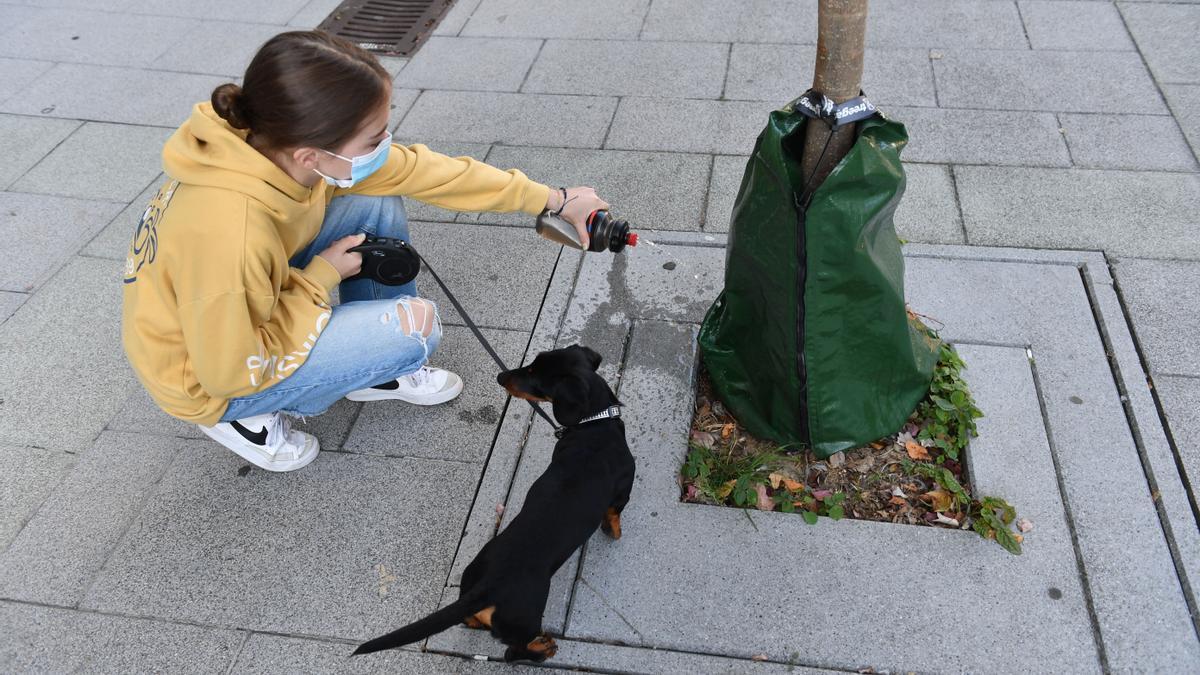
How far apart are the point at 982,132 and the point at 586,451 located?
2929mm

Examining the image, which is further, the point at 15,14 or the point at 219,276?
the point at 15,14

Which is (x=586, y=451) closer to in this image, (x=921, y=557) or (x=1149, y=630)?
(x=921, y=557)

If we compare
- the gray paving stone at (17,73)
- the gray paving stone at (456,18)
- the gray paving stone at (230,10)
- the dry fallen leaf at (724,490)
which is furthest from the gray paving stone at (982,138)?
the gray paving stone at (17,73)

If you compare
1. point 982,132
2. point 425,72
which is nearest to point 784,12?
point 982,132

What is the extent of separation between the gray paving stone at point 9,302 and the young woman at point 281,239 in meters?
1.53

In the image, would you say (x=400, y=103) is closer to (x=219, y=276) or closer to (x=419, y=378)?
(x=419, y=378)

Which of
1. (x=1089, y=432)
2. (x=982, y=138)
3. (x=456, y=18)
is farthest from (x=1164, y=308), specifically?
(x=456, y=18)

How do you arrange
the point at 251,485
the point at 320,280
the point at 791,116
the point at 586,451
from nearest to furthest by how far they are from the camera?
the point at 791,116 < the point at 586,451 < the point at 320,280 < the point at 251,485

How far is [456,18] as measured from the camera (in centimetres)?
541

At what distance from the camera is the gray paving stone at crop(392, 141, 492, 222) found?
12.5 feet

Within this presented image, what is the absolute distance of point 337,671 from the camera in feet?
7.25

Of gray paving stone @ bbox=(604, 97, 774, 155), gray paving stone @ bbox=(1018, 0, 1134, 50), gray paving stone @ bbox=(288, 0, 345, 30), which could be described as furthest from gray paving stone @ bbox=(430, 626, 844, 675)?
gray paving stone @ bbox=(288, 0, 345, 30)

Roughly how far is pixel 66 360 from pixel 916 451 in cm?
318

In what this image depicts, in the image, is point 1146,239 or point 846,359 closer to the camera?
point 846,359
